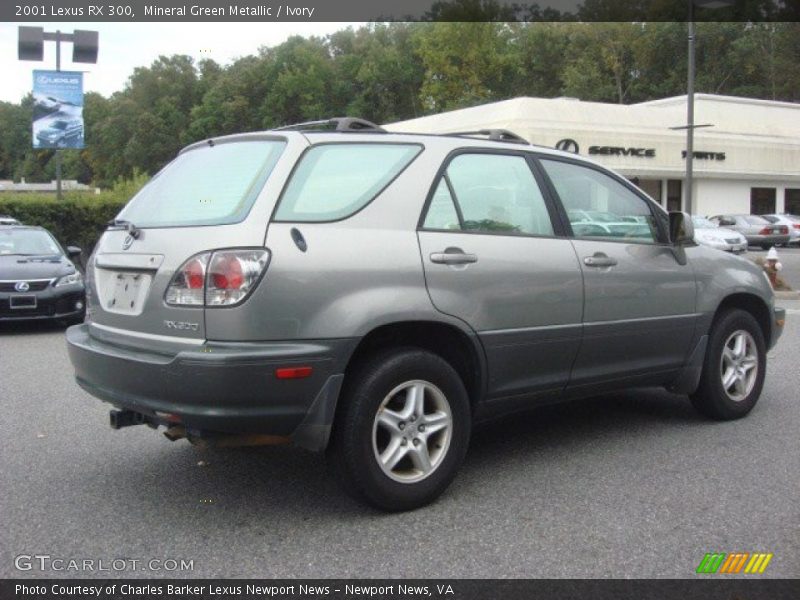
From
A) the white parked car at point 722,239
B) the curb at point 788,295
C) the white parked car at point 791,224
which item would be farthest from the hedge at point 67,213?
the white parked car at point 791,224

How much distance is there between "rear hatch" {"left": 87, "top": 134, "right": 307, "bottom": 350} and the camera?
146 inches

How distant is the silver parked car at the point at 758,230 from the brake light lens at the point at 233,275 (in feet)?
102

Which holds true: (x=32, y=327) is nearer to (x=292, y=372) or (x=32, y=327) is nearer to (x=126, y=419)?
(x=126, y=419)

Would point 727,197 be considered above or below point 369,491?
above

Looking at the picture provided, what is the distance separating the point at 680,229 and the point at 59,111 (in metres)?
21.0

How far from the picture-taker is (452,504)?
4.19 m

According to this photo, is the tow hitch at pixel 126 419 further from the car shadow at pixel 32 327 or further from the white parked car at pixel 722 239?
the white parked car at pixel 722 239

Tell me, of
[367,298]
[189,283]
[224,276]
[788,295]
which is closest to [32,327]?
[189,283]

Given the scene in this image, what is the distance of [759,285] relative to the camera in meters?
5.89

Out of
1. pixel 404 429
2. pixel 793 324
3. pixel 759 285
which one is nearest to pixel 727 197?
pixel 793 324

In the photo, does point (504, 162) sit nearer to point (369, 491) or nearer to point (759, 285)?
point (369, 491)

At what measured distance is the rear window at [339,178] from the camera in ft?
12.7

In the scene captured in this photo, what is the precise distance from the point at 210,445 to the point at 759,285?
3.97m

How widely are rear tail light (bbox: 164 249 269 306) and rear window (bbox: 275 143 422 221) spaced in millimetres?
248
